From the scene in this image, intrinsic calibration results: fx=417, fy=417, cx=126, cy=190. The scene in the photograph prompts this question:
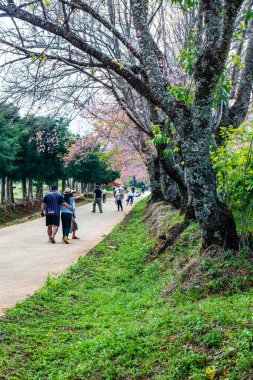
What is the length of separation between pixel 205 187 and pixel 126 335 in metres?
2.65

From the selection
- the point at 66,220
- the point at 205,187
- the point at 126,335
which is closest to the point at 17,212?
the point at 66,220

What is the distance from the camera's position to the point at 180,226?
34.1 feet

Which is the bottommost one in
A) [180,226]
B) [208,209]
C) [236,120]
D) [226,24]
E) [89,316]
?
[89,316]

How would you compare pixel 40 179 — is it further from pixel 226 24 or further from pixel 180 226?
pixel 226 24

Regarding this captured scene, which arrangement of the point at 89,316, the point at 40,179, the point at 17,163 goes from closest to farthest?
1. the point at 89,316
2. the point at 17,163
3. the point at 40,179

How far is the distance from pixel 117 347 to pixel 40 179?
3164 centimetres

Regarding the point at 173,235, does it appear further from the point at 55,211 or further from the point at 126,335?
the point at 126,335

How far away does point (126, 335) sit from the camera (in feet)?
15.9

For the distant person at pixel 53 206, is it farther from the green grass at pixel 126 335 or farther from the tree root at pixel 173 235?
the green grass at pixel 126 335

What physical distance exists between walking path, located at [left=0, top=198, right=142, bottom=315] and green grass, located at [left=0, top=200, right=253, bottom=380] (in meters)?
0.48

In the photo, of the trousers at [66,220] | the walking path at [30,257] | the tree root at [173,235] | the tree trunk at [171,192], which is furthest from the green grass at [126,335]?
the tree trunk at [171,192]

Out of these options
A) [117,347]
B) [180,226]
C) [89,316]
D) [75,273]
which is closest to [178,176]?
[180,226]

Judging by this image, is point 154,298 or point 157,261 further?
point 157,261

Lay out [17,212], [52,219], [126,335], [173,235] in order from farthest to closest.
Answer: [17,212]
[52,219]
[173,235]
[126,335]
